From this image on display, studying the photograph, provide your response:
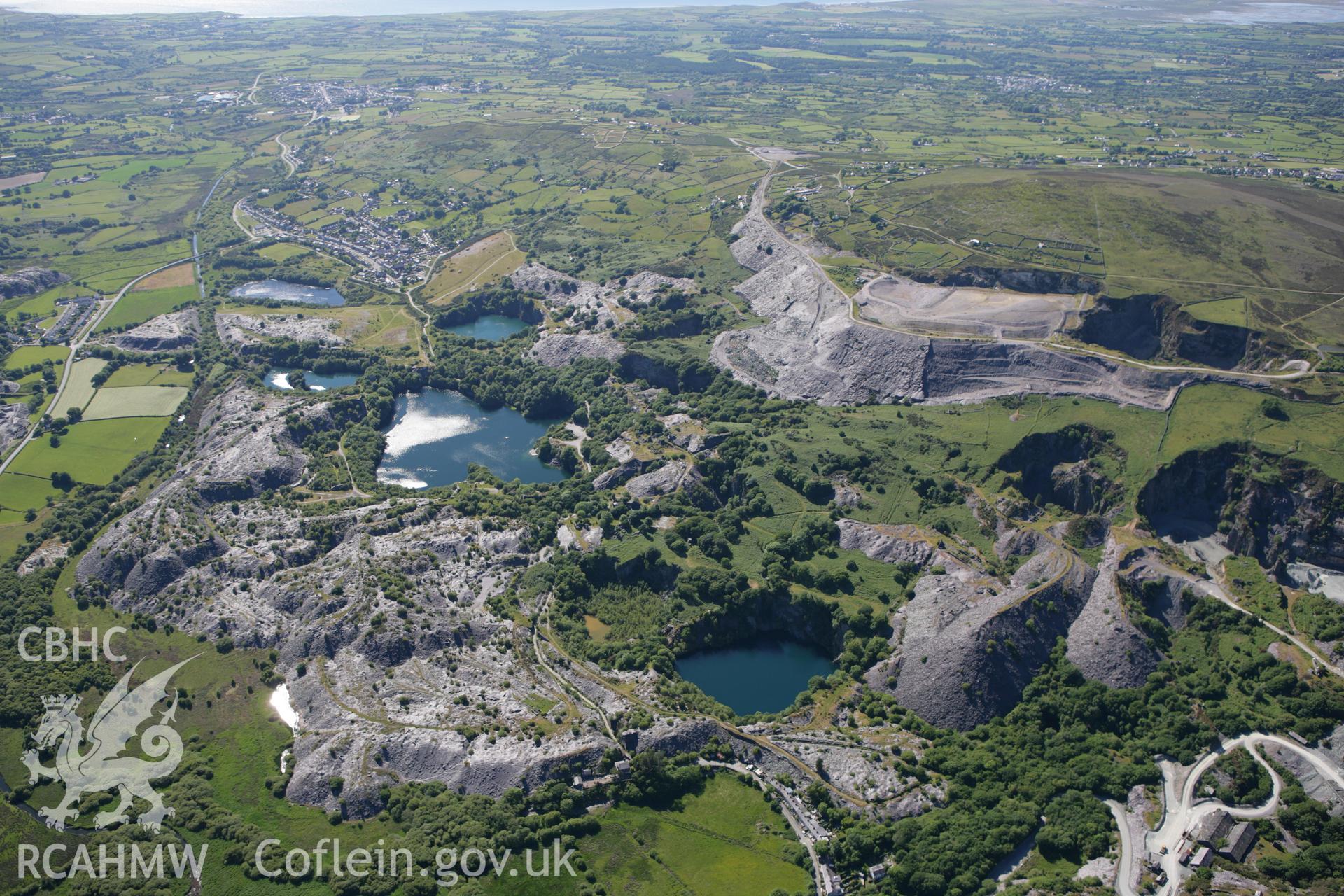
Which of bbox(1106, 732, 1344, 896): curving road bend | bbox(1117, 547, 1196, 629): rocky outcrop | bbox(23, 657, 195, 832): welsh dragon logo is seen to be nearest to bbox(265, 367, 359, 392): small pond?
bbox(23, 657, 195, 832): welsh dragon logo

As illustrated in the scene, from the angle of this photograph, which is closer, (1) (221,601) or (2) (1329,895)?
(2) (1329,895)

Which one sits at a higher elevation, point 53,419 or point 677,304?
point 677,304

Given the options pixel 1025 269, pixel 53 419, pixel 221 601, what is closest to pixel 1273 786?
pixel 1025 269

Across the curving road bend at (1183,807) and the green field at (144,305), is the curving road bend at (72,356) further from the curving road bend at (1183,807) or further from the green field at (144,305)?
the curving road bend at (1183,807)

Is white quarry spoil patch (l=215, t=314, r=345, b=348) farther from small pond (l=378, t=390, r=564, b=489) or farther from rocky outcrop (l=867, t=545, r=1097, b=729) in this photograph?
rocky outcrop (l=867, t=545, r=1097, b=729)

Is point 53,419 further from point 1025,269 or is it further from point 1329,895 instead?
point 1329,895

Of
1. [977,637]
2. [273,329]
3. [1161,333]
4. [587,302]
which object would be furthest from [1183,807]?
[273,329]

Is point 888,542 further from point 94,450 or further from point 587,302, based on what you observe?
point 94,450
